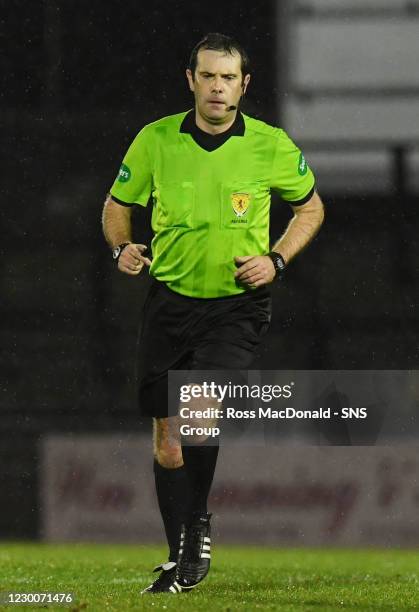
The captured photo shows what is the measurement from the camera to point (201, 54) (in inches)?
207

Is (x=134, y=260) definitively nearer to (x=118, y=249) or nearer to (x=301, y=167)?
(x=118, y=249)

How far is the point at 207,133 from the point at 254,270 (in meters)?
0.64

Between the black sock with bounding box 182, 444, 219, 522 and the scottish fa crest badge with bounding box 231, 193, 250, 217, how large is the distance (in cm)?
95

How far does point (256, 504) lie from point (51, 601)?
6.04 meters

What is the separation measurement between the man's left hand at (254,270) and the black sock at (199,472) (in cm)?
69

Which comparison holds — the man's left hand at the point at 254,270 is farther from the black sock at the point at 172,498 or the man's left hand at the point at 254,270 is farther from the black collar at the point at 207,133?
the black sock at the point at 172,498

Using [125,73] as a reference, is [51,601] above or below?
below

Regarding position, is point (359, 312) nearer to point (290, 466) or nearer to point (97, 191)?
point (97, 191)

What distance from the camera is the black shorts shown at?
17.4 ft

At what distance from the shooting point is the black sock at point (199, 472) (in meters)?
5.23

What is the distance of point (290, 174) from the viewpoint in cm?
Answer: 556

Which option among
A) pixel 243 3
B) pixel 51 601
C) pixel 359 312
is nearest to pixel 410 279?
pixel 359 312

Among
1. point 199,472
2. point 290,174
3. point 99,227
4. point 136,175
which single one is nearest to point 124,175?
point 136,175

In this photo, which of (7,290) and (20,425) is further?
(7,290)
